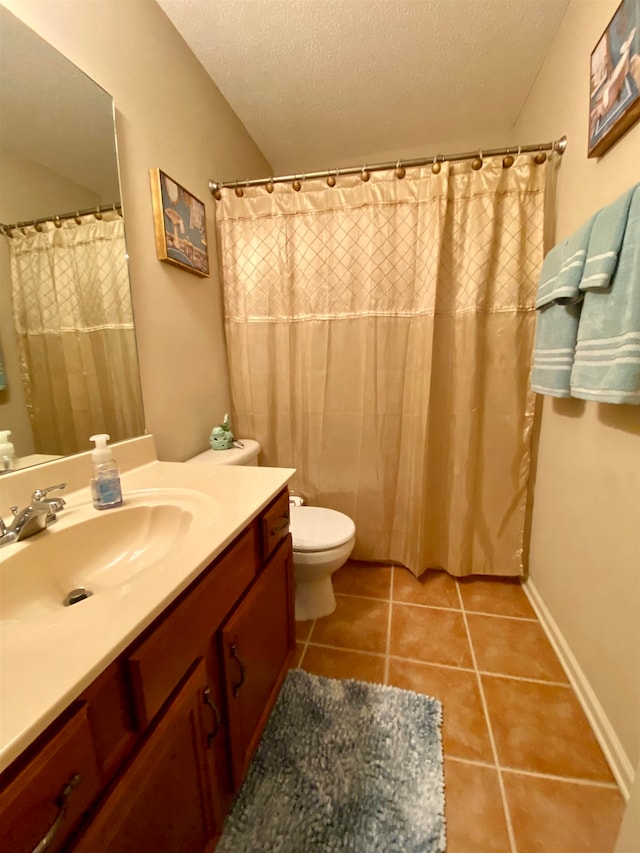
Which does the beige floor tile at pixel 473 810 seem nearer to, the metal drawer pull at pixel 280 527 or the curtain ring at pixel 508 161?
the metal drawer pull at pixel 280 527

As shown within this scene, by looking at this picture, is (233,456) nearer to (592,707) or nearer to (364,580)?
(364,580)

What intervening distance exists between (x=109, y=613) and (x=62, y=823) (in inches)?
8.3

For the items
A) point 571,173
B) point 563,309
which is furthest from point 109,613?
point 571,173

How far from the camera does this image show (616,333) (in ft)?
2.86

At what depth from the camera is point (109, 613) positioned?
482 millimetres

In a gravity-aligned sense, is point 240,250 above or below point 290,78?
below

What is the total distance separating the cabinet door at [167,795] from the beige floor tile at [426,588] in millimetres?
1135

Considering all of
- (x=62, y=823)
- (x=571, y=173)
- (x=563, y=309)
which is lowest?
(x=62, y=823)

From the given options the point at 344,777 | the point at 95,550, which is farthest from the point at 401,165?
the point at 344,777

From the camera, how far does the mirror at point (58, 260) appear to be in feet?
2.48

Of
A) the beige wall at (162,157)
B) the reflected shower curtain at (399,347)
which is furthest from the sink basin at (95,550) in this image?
the reflected shower curtain at (399,347)

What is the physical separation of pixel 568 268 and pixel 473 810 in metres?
1.53

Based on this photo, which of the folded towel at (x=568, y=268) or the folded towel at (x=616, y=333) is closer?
the folded towel at (x=616, y=333)

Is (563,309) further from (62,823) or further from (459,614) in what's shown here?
(62,823)
